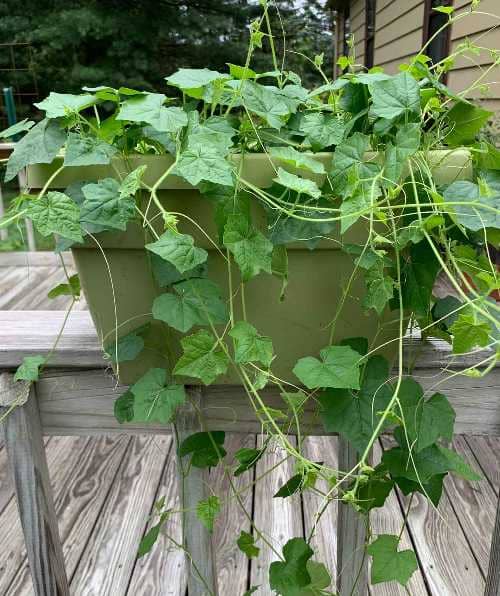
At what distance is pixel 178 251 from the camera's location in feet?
1.24

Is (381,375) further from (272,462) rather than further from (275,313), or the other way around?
(272,462)

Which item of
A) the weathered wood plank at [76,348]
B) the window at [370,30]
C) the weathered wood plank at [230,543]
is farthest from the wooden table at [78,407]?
the window at [370,30]

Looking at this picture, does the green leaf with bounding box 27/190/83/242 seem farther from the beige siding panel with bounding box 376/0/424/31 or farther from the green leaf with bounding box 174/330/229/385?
the beige siding panel with bounding box 376/0/424/31

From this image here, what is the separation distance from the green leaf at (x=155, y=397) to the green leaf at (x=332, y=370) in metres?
0.11

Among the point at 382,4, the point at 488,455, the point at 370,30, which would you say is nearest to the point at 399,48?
the point at 382,4

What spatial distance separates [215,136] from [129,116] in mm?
62

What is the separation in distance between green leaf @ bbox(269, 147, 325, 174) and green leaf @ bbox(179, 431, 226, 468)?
10.9 inches

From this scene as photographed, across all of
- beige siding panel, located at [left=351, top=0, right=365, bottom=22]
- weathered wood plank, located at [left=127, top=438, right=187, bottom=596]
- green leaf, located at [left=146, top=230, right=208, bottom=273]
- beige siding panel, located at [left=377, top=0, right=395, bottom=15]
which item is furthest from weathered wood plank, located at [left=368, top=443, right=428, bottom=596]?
beige siding panel, located at [left=351, top=0, right=365, bottom=22]

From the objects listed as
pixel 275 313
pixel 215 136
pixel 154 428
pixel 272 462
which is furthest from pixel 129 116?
pixel 272 462

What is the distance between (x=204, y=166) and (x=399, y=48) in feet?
14.0

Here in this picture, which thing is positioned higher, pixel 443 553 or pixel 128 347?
pixel 128 347

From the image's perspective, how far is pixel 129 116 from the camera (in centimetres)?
39

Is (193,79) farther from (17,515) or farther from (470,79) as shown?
(470,79)

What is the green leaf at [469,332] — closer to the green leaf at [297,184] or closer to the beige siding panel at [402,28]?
the green leaf at [297,184]
